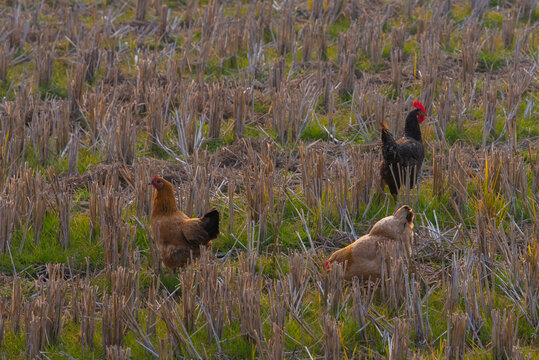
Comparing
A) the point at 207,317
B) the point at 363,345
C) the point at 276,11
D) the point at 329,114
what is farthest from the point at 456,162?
the point at 276,11

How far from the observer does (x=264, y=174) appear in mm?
5961

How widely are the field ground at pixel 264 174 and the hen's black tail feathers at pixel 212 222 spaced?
0.63 feet

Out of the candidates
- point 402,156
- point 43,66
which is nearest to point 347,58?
point 402,156

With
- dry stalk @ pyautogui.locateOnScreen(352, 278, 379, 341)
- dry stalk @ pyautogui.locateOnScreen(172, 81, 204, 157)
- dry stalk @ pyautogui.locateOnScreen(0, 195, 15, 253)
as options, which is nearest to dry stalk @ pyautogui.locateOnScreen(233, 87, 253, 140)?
dry stalk @ pyautogui.locateOnScreen(172, 81, 204, 157)

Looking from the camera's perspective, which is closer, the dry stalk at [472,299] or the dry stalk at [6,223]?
the dry stalk at [472,299]

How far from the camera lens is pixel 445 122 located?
24.8ft

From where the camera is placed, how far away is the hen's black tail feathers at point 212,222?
5383mm

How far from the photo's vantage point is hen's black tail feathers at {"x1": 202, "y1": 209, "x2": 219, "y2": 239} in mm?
5383

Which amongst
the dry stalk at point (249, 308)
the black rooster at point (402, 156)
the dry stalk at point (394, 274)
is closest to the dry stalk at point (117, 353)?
the dry stalk at point (249, 308)

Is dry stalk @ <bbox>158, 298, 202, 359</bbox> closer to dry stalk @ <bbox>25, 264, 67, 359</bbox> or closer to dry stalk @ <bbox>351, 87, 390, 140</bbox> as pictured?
dry stalk @ <bbox>25, 264, 67, 359</bbox>

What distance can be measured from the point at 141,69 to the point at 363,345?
4679 millimetres

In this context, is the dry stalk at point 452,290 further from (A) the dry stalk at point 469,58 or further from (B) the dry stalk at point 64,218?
(A) the dry stalk at point 469,58

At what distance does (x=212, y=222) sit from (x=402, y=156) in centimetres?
170

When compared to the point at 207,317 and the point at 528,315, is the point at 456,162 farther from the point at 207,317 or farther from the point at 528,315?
the point at 207,317
